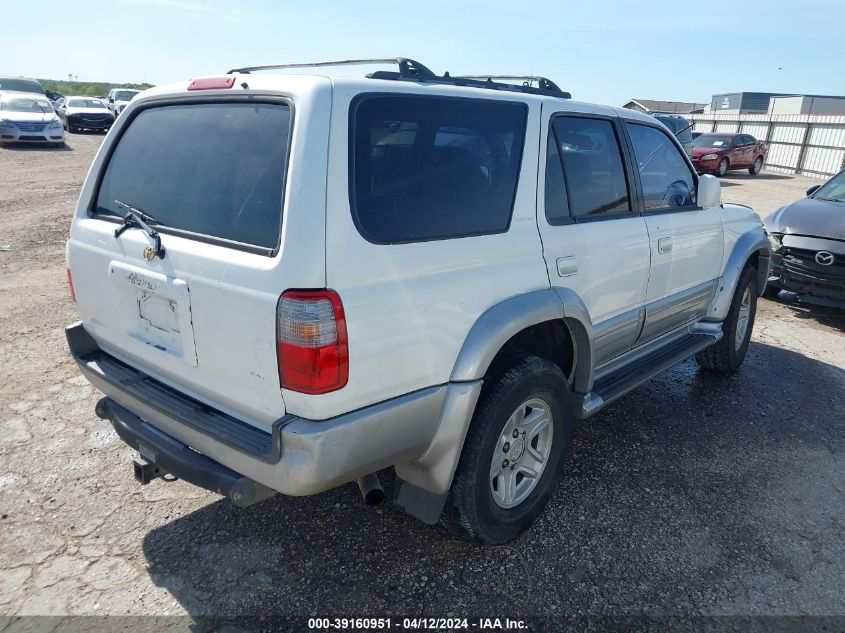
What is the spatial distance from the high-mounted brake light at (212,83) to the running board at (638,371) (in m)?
2.22

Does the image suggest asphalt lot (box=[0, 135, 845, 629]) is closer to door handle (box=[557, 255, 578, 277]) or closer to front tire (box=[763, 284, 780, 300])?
door handle (box=[557, 255, 578, 277])

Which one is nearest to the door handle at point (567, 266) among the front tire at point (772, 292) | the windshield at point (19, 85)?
the front tire at point (772, 292)

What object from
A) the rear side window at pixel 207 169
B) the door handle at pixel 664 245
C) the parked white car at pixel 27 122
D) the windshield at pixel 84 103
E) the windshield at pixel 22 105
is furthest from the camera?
the windshield at pixel 84 103

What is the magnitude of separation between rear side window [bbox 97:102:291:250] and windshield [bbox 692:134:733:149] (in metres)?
22.0

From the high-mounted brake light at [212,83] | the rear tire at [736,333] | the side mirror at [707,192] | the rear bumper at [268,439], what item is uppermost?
the high-mounted brake light at [212,83]

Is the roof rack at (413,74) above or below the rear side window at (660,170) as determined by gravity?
above

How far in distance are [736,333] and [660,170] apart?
171 cm

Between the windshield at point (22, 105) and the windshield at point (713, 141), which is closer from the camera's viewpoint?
the windshield at point (22, 105)

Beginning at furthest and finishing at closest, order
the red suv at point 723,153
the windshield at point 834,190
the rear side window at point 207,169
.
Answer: the red suv at point 723,153, the windshield at point 834,190, the rear side window at point 207,169

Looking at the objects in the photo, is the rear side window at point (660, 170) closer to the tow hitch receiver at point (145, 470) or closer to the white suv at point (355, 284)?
the white suv at point (355, 284)

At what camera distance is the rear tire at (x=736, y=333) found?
4871mm

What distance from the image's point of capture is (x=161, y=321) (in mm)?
2502

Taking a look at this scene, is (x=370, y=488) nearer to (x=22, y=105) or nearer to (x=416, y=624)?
(x=416, y=624)

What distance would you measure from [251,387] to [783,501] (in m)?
2.93
